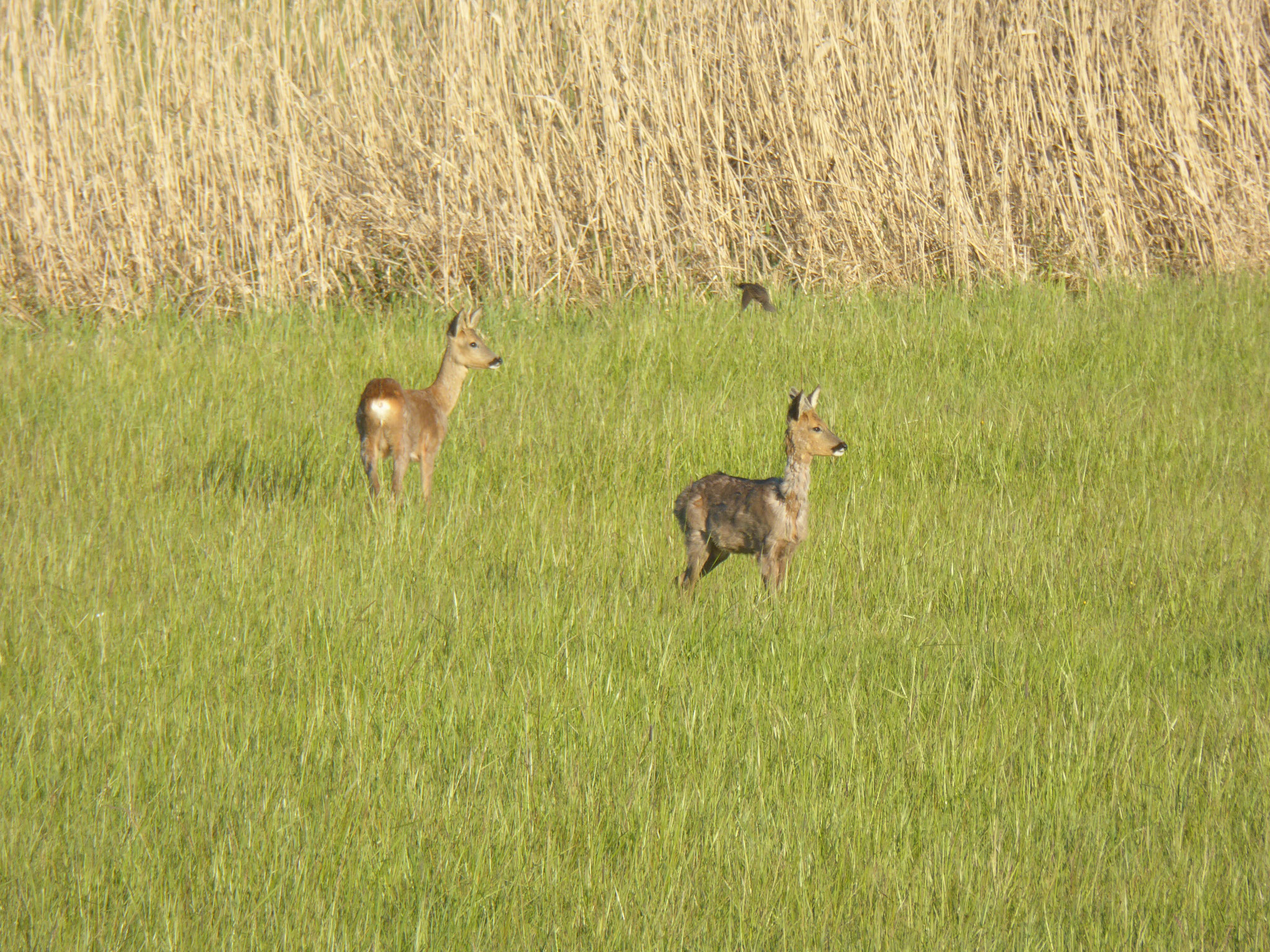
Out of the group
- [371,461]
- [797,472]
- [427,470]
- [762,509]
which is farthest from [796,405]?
[371,461]

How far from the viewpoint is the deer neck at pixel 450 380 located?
24.4ft

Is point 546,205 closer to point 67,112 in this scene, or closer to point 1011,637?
point 67,112

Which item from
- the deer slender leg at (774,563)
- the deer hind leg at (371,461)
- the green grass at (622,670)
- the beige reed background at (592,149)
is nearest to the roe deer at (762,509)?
the deer slender leg at (774,563)

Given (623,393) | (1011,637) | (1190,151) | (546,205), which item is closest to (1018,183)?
(1190,151)

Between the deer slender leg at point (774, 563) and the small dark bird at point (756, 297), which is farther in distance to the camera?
the small dark bird at point (756, 297)

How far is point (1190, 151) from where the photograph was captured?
449 inches

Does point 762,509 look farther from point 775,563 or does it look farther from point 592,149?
point 592,149

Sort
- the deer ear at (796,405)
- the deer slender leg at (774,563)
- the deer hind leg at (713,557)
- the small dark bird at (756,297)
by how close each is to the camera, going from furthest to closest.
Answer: the small dark bird at (756,297) < the deer hind leg at (713,557) < the deer ear at (796,405) < the deer slender leg at (774,563)

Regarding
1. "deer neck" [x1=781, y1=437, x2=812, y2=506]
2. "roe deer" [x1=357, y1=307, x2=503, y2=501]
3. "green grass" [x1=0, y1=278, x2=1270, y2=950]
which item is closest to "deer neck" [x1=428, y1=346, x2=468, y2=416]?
"green grass" [x1=0, y1=278, x2=1270, y2=950]

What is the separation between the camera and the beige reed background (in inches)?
398

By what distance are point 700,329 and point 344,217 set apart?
9.96 feet

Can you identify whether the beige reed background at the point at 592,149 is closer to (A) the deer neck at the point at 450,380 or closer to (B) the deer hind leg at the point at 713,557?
(A) the deer neck at the point at 450,380

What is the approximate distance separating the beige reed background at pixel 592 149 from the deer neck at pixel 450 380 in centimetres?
278

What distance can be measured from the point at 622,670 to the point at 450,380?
3.34m
